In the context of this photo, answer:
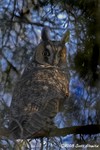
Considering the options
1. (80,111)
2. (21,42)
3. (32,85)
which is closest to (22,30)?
(21,42)

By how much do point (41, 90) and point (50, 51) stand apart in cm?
14

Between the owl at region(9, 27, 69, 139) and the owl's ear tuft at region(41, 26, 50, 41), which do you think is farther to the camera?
the owl's ear tuft at region(41, 26, 50, 41)

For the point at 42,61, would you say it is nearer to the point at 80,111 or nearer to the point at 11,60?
the point at 11,60

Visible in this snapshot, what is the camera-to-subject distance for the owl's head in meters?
1.00

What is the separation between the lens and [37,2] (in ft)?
3.56

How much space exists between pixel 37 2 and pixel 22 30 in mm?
114

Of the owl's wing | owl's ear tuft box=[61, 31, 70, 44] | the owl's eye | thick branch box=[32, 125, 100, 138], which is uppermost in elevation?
owl's ear tuft box=[61, 31, 70, 44]

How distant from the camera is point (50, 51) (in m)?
1.05

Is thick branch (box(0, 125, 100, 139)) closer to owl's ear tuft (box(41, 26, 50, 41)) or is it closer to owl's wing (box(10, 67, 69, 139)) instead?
owl's wing (box(10, 67, 69, 139))

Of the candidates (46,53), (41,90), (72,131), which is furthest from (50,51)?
(72,131)

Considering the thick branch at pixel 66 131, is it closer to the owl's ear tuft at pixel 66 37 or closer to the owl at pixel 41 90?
the owl at pixel 41 90

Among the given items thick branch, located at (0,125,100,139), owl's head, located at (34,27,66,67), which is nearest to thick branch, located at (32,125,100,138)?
thick branch, located at (0,125,100,139)

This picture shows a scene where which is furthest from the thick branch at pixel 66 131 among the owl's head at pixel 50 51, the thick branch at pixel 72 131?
the owl's head at pixel 50 51

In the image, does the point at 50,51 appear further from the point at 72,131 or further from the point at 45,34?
the point at 72,131
